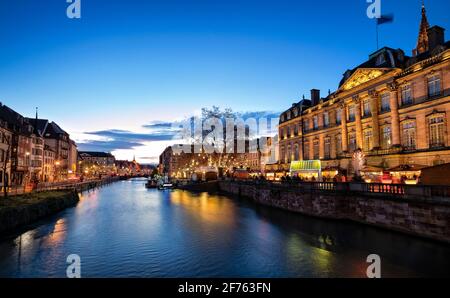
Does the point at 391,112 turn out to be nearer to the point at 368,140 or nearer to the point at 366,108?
the point at 366,108

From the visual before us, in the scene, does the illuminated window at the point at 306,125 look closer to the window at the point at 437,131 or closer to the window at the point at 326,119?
the window at the point at 326,119

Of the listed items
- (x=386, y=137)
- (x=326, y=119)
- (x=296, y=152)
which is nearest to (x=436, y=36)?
(x=386, y=137)

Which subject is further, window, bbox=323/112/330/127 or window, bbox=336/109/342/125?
window, bbox=323/112/330/127

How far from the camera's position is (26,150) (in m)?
66.2

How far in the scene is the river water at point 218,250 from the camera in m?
15.2

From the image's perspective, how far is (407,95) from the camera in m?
36.2

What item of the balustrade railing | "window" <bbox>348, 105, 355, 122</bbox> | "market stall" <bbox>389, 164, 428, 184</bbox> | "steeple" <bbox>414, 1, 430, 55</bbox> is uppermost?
"steeple" <bbox>414, 1, 430, 55</bbox>

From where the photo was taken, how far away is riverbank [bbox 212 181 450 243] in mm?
18281

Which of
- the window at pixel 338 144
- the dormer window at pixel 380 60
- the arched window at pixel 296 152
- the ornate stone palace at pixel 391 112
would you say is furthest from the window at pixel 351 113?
the arched window at pixel 296 152

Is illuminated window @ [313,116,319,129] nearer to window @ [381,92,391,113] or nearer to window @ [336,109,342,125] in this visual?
window @ [336,109,342,125]

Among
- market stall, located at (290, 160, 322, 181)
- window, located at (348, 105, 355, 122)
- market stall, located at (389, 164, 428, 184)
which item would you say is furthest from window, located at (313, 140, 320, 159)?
market stall, located at (389, 164, 428, 184)
